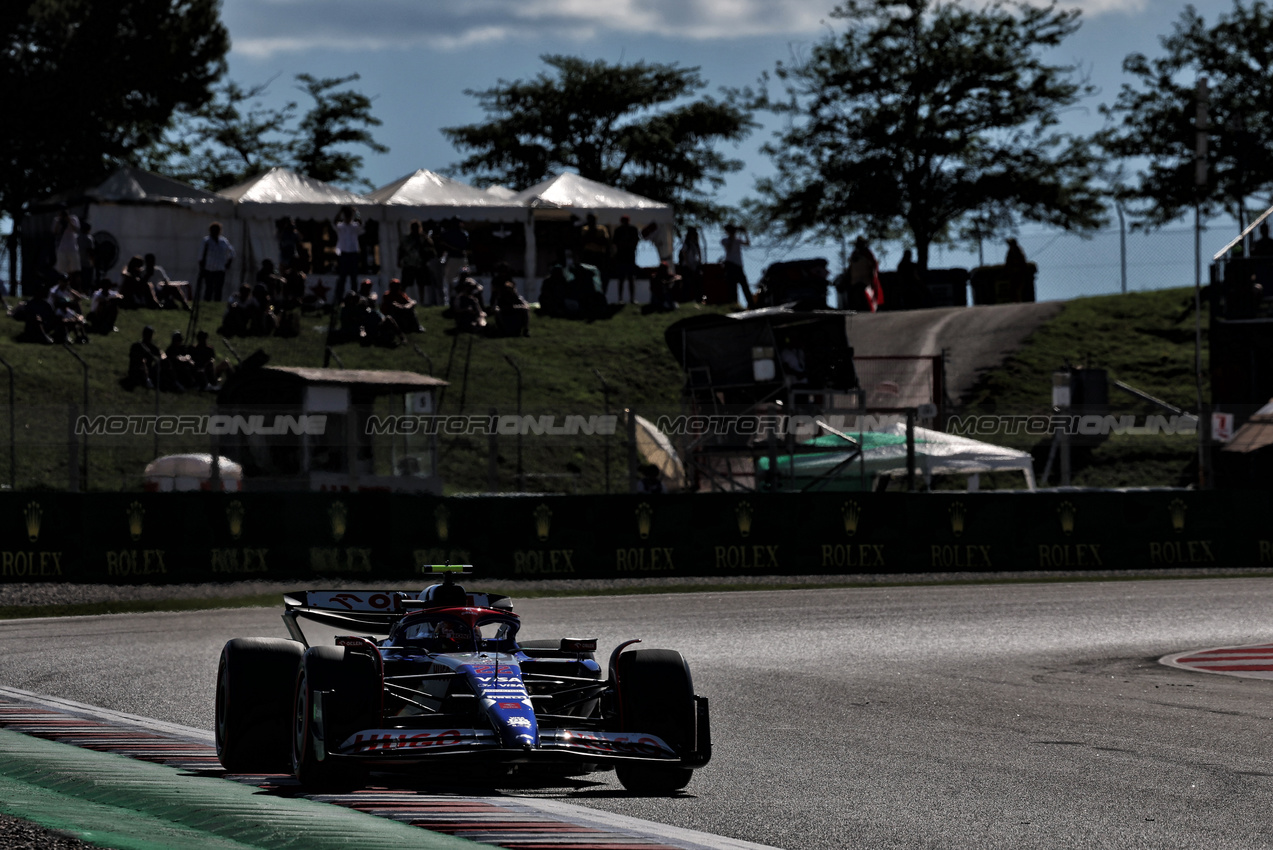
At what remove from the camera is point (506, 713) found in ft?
22.8

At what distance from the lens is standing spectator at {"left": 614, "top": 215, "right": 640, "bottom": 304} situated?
3547 centimetres

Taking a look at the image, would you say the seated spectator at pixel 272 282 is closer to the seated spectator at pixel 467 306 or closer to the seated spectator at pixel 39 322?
the seated spectator at pixel 467 306

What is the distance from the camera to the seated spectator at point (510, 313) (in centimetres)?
3319

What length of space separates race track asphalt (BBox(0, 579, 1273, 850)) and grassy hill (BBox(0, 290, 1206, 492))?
15.4 feet

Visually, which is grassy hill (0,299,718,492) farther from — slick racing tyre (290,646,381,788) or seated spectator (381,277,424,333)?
slick racing tyre (290,646,381,788)

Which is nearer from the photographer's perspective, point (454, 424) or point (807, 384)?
point (454, 424)

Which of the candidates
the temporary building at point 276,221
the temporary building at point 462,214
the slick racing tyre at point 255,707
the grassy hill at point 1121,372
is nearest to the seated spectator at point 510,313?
the temporary building at point 276,221

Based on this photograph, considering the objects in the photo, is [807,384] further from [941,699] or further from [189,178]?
[189,178]

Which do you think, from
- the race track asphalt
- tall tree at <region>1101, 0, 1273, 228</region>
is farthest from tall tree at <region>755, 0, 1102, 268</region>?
the race track asphalt

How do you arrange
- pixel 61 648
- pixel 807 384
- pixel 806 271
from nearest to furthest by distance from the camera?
pixel 61 648, pixel 807 384, pixel 806 271

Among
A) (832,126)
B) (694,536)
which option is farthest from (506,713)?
(832,126)

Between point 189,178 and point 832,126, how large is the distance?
2306 cm

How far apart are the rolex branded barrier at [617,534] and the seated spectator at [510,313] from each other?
43.5ft

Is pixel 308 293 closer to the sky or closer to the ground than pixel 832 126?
closer to the ground
